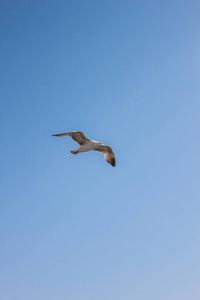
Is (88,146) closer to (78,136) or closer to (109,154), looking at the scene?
(78,136)

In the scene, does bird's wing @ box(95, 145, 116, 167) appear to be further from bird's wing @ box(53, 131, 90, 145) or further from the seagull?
bird's wing @ box(53, 131, 90, 145)

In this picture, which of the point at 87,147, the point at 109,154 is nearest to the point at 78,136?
the point at 87,147

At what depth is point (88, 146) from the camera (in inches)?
888

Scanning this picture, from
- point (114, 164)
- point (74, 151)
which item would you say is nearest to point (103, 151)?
point (114, 164)

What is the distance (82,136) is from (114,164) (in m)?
4.87

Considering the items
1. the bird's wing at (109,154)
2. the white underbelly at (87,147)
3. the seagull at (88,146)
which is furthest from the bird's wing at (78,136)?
the bird's wing at (109,154)

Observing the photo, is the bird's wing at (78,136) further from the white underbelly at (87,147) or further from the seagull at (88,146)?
the white underbelly at (87,147)

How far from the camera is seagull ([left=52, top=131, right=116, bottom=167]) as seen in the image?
21406 millimetres

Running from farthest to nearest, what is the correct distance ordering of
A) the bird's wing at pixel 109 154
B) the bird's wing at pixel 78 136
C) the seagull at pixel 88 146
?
1. the bird's wing at pixel 109 154
2. the seagull at pixel 88 146
3. the bird's wing at pixel 78 136

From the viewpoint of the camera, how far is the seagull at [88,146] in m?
21.4

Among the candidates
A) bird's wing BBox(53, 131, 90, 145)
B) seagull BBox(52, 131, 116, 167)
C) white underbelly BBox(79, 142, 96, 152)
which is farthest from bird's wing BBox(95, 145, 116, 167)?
bird's wing BBox(53, 131, 90, 145)

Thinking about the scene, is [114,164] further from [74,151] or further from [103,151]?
[74,151]

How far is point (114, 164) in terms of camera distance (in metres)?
24.9

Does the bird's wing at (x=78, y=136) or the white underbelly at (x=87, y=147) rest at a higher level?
the bird's wing at (x=78, y=136)
